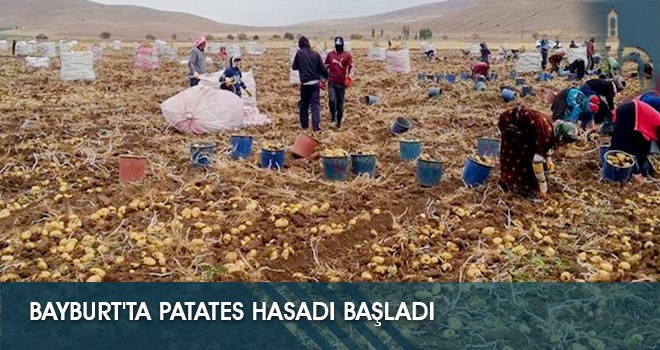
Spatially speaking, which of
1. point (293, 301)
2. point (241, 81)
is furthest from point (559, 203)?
point (241, 81)

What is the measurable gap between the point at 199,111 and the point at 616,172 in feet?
17.7

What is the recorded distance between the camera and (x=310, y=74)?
944 centimetres

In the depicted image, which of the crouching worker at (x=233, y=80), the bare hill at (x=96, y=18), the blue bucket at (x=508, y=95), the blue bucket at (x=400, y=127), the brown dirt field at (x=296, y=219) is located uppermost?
the bare hill at (x=96, y=18)

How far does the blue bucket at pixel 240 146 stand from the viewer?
7.60m

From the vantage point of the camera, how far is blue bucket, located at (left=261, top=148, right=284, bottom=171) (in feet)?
23.3

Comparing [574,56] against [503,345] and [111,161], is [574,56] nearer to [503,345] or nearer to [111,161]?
[111,161]

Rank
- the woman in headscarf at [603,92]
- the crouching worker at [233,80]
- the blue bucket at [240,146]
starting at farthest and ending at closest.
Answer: the crouching worker at [233,80] → the woman in headscarf at [603,92] → the blue bucket at [240,146]

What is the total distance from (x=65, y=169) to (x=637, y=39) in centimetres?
1866

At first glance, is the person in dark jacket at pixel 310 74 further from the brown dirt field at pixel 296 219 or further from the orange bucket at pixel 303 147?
the orange bucket at pixel 303 147

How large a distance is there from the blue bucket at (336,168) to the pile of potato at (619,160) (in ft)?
9.06

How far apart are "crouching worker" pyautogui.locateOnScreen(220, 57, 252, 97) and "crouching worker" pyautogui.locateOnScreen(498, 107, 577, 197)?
4999mm

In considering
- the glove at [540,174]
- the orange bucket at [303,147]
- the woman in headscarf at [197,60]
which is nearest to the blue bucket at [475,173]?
the glove at [540,174]

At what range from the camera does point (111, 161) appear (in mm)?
7520

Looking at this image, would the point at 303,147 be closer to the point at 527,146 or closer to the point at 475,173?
the point at 475,173
